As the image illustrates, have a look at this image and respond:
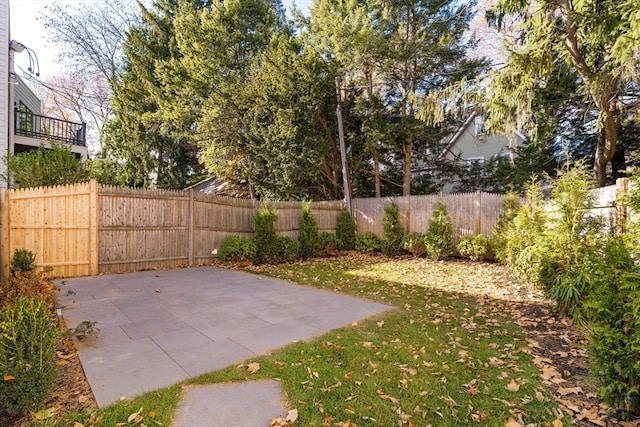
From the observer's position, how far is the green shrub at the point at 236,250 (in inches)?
350

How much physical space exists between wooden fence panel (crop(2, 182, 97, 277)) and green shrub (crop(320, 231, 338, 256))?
622 centimetres

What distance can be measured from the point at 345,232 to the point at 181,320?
8187mm

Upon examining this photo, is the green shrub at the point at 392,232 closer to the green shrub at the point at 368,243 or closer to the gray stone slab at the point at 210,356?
the green shrub at the point at 368,243

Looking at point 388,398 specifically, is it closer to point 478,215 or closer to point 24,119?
point 478,215

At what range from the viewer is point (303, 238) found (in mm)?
10438

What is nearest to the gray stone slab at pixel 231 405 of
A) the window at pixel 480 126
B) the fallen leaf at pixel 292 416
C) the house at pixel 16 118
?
the fallen leaf at pixel 292 416

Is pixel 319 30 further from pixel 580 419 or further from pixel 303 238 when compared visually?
pixel 580 419

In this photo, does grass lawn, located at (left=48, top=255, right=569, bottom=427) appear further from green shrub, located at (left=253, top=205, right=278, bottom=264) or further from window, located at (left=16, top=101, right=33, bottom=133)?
window, located at (left=16, top=101, right=33, bottom=133)

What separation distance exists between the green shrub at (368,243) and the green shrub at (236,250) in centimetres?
413

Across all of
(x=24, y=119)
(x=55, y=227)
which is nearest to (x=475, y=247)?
(x=55, y=227)

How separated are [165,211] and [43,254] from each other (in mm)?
2407

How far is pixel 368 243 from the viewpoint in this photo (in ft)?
37.9

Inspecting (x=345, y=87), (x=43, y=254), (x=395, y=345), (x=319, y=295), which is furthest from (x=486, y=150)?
(x=43, y=254)

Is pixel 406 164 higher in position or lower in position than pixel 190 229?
higher
